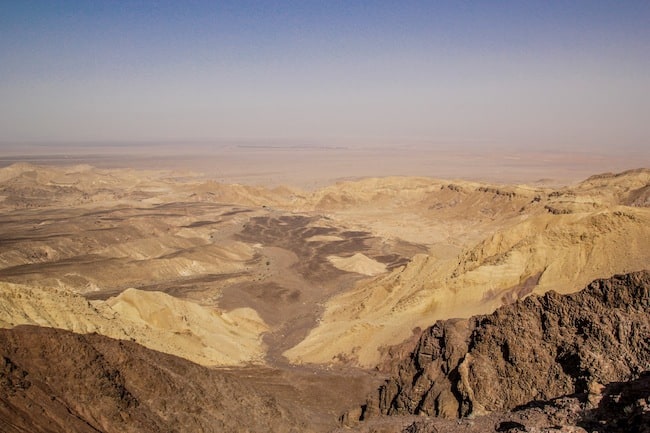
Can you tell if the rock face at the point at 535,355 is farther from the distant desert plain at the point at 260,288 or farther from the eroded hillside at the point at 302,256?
the eroded hillside at the point at 302,256

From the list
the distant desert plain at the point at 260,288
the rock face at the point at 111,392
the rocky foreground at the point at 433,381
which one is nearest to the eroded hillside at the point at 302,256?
the distant desert plain at the point at 260,288

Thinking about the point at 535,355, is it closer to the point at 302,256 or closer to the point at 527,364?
the point at 527,364

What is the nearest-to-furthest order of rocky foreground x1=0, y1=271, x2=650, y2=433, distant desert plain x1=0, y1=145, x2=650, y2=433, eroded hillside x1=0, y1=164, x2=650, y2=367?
rocky foreground x1=0, y1=271, x2=650, y2=433, distant desert plain x1=0, y1=145, x2=650, y2=433, eroded hillside x1=0, y1=164, x2=650, y2=367

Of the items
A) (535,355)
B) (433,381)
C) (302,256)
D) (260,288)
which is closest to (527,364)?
(535,355)

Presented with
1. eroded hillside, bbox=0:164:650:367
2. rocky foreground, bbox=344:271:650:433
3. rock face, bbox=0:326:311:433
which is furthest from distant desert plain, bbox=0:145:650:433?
rocky foreground, bbox=344:271:650:433

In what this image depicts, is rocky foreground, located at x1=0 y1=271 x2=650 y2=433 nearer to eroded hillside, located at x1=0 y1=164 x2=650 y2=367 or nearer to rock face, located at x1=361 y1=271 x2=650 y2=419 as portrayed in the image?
rock face, located at x1=361 y1=271 x2=650 y2=419

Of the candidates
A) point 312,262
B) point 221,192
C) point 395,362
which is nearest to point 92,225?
point 312,262
